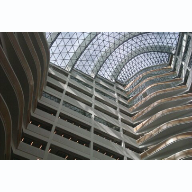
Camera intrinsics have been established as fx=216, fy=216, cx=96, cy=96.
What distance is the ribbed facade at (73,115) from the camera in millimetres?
18359

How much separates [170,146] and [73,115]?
14849 millimetres

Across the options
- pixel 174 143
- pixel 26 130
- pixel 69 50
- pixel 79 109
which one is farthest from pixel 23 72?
pixel 69 50

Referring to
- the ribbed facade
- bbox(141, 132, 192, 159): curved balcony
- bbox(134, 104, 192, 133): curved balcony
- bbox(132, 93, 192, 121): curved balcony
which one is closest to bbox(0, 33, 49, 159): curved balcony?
the ribbed facade

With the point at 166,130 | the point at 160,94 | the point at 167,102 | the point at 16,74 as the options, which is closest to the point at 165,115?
the point at 166,130

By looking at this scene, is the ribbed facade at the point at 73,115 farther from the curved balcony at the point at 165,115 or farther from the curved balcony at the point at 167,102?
the curved balcony at the point at 167,102

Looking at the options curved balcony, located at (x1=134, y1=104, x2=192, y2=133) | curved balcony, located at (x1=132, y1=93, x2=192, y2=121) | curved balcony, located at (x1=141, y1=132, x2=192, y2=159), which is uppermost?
curved balcony, located at (x1=132, y1=93, x2=192, y2=121)

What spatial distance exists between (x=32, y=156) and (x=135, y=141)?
1936cm

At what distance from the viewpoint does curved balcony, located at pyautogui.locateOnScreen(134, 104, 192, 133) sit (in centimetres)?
3628

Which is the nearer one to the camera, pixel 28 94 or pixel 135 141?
pixel 28 94

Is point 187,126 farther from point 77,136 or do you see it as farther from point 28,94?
point 28,94

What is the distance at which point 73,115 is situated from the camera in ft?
108

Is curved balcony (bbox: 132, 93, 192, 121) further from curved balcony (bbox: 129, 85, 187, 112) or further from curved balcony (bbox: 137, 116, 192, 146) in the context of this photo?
curved balcony (bbox: 137, 116, 192, 146)

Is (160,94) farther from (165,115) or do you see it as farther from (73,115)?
(73,115)

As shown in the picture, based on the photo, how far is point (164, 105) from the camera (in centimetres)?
4053
